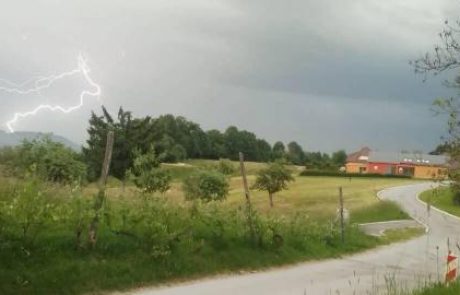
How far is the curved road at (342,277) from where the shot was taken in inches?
526

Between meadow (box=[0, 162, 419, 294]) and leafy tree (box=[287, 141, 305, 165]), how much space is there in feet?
437

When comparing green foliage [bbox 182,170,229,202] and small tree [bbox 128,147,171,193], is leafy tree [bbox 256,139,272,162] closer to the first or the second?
green foliage [bbox 182,170,229,202]

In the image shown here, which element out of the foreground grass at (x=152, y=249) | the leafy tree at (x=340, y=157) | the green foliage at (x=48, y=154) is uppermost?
the leafy tree at (x=340, y=157)

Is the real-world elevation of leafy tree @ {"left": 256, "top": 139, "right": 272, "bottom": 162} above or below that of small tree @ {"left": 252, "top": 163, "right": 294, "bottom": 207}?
above

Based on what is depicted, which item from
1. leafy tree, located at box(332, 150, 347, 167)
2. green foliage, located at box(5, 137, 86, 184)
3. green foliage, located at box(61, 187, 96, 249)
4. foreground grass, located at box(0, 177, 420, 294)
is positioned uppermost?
leafy tree, located at box(332, 150, 347, 167)

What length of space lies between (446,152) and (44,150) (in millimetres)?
32038

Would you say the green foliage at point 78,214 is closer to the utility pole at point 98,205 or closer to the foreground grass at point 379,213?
the utility pole at point 98,205

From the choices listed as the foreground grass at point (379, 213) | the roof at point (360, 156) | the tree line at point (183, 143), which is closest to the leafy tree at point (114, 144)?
the tree line at point (183, 143)

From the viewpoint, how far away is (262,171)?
6706cm

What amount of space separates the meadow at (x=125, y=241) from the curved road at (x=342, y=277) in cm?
61

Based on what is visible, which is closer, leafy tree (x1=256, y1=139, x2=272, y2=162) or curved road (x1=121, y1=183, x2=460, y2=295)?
curved road (x1=121, y1=183, x2=460, y2=295)

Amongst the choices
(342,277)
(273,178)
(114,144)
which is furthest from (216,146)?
(342,277)

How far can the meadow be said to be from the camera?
1198 centimetres

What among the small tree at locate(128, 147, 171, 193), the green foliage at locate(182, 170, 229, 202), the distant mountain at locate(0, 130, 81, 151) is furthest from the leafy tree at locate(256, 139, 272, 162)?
the small tree at locate(128, 147, 171, 193)
